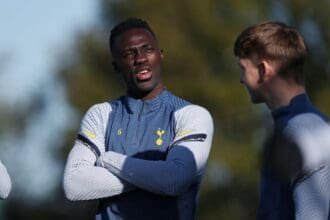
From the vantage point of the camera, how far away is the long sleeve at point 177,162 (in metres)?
7.08

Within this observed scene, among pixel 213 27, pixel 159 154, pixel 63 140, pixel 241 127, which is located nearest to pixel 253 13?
pixel 213 27

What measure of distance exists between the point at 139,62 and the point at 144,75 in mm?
75

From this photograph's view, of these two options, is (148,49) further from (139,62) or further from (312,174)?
(312,174)

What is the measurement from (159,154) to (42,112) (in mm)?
19641

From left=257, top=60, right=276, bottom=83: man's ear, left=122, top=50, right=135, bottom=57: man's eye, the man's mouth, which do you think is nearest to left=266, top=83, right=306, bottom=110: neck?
left=257, top=60, right=276, bottom=83: man's ear

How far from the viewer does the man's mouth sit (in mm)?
7391

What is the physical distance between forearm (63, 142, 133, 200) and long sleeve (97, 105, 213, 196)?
0.14 feet

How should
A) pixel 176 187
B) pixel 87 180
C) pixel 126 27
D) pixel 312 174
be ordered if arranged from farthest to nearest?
pixel 126 27, pixel 87 180, pixel 176 187, pixel 312 174

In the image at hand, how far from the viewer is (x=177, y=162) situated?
282 inches

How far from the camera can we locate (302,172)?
585cm

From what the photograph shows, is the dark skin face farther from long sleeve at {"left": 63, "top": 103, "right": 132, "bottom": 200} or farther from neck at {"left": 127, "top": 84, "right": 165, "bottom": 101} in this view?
long sleeve at {"left": 63, "top": 103, "right": 132, "bottom": 200}

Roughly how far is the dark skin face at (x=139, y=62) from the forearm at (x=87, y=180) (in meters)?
0.38

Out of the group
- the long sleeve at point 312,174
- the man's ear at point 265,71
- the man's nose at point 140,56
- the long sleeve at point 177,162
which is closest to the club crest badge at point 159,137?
the long sleeve at point 177,162

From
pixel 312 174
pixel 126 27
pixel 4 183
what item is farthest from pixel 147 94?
pixel 312 174
